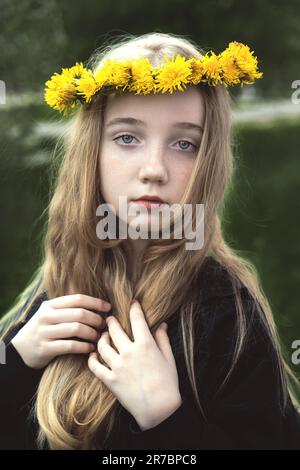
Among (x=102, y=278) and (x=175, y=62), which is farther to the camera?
(x=102, y=278)

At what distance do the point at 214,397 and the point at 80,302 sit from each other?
319 mm

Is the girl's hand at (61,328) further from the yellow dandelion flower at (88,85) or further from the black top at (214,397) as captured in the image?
the yellow dandelion flower at (88,85)

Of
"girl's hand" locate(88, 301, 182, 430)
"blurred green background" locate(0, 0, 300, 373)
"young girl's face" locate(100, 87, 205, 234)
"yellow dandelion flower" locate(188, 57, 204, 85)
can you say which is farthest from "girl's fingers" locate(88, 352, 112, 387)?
"blurred green background" locate(0, 0, 300, 373)

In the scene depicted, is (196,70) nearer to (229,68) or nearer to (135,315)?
(229,68)

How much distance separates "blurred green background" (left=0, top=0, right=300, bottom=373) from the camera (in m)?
2.49

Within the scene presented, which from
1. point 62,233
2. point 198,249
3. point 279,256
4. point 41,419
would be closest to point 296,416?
point 198,249

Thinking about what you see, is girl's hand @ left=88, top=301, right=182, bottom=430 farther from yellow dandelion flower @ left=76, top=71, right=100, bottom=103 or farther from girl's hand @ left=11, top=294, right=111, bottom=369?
yellow dandelion flower @ left=76, top=71, right=100, bottom=103

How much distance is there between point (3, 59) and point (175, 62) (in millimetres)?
1370

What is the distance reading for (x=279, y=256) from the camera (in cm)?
281

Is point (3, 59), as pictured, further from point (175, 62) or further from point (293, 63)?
point (175, 62)

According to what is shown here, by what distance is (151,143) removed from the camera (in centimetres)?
131

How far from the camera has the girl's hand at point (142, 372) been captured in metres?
1.26

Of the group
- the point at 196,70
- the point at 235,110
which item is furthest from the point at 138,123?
the point at 235,110

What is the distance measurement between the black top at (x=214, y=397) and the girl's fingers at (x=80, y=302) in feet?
0.46
